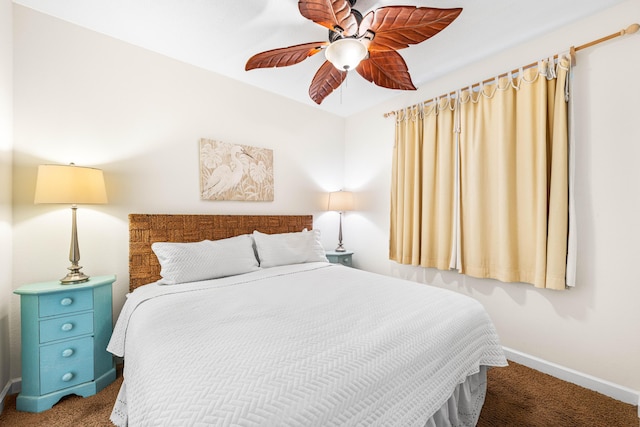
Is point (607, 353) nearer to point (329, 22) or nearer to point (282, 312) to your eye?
point (282, 312)

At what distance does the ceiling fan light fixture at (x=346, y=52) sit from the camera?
4.78 feet

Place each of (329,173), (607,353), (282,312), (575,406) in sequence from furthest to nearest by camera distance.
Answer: (329,173)
(607,353)
(575,406)
(282,312)

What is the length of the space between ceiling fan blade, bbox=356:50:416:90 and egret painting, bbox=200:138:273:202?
1.53m

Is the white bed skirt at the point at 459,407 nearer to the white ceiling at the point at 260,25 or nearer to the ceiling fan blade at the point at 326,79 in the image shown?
the ceiling fan blade at the point at 326,79

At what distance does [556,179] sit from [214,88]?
123 inches

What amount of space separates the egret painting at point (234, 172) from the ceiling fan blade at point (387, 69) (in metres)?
1.53

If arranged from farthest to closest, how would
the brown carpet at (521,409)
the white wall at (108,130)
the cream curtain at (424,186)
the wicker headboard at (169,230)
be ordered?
1. the cream curtain at (424,186)
2. the wicker headboard at (169,230)
3. the white wall at (108,130)
4. the brown carpet at (521,409)

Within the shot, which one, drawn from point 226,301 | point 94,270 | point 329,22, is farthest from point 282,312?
point 94,270

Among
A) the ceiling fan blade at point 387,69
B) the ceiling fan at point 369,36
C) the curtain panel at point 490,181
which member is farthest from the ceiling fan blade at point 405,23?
the curtain panel at point 490,181

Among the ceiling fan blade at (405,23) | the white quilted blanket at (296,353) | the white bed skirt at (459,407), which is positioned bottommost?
the white bed skirt at (459,407)

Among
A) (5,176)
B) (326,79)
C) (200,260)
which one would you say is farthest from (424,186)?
(5,176)

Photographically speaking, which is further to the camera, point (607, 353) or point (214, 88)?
point (214, 88)

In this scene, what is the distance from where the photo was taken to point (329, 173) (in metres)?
3.77

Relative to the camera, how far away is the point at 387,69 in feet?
6.01
